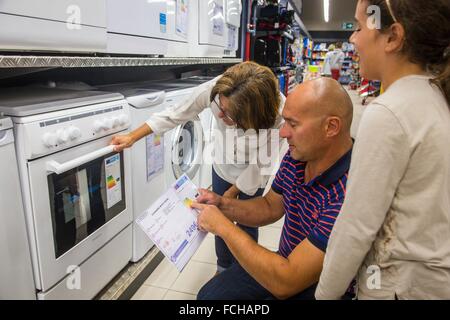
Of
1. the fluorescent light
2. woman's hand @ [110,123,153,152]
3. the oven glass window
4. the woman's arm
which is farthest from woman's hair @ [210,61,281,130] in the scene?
the fluorescent light

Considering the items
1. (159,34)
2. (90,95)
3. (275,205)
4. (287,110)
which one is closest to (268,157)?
(275,205)

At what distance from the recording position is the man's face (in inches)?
43.4

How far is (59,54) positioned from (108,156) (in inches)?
20.2

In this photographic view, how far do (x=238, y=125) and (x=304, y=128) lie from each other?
0.58 metres

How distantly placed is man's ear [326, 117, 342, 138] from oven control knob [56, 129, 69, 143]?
100cm

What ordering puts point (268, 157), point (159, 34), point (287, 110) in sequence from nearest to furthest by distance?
point (287, 110) < point (268, 157) < point (159, 34)

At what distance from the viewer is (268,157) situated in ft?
6.04

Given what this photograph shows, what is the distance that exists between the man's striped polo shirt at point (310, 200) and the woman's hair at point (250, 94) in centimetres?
30

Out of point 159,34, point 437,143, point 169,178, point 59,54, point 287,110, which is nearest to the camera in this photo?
point 437,143

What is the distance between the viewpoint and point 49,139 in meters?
1.28

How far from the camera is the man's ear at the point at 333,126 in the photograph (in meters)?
1.09

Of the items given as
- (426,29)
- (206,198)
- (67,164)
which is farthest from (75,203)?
(426,29)

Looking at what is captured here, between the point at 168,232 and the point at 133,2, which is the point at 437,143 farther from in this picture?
the point at 133,2

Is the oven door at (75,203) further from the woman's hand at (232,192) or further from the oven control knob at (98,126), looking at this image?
the woman's hand at (232,192)
